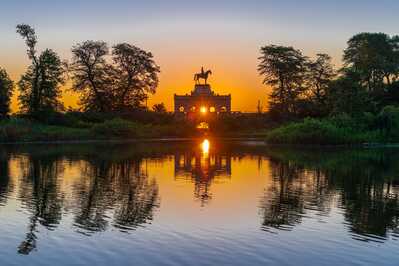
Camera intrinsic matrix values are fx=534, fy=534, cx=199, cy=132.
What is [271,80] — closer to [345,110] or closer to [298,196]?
[345,110]

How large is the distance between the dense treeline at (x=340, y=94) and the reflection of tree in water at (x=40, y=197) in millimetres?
36507

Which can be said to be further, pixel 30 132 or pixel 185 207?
pixel 30 132

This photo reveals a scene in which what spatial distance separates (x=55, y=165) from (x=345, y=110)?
142 ft

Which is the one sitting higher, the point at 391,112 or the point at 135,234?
the point at 391,112

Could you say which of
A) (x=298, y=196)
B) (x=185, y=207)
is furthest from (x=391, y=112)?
(x=185, y=207)

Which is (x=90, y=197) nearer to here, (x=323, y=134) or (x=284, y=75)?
(x=323, y=134)

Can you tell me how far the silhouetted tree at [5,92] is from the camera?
7106 centimetres

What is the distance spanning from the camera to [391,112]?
6525cm

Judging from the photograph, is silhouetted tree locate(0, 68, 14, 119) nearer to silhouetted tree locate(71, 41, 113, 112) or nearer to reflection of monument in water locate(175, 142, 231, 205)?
silhouetted tree locate(71, 41, 113, 112)

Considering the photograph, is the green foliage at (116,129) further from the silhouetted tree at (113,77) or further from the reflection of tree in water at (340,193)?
the reflection of tree in water at (340,193)

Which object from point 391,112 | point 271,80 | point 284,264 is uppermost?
point 271,80

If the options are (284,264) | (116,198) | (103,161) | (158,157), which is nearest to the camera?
(284,264)

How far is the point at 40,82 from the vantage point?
74.6 meters

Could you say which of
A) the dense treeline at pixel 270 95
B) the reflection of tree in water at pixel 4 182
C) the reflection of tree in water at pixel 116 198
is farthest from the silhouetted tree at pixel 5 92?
the reflection of tree in water at pixel 116 198
